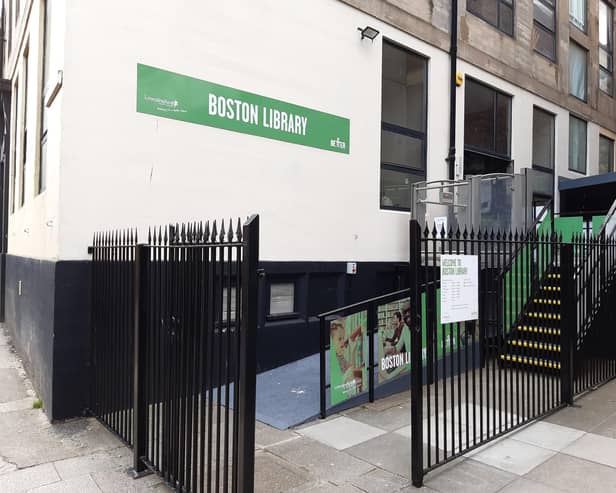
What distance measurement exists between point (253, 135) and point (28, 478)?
4.89m

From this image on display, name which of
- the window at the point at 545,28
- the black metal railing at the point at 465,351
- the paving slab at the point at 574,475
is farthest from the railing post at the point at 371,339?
the window at the point at 545,28

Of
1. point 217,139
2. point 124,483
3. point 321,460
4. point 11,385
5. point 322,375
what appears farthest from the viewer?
point 11,385

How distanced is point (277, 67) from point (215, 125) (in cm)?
Answer: 150

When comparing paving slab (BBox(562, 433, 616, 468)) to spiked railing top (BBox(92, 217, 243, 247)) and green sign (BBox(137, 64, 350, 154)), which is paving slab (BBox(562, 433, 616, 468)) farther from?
green sign (BBox(137, 64, 350, 154))

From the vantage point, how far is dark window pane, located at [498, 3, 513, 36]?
12078mm

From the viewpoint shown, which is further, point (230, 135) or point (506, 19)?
point (506, 19)

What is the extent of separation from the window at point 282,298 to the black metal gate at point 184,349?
281 cm

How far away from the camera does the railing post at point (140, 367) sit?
4223 mm

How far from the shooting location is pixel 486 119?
11.7 metres

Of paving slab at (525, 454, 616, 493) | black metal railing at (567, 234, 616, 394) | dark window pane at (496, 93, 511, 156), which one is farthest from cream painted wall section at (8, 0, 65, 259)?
dark window pane at (496, 93, 511, 156)

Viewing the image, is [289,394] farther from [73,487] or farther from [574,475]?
[574,475]

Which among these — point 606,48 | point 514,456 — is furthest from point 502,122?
point 514,456

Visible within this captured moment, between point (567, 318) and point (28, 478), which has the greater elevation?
point (567, 318)

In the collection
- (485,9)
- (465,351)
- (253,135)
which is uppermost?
(485,9)
